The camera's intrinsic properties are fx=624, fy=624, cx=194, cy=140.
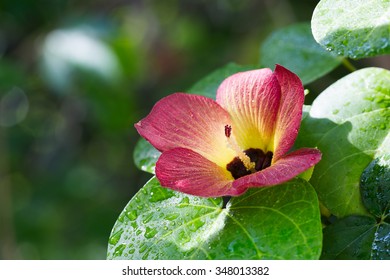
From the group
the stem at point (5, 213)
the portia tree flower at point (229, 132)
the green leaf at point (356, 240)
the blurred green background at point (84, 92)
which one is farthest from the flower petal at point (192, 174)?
the stem at point (5, 213)

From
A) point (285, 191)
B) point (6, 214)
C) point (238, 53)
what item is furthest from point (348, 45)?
point (238, 53)

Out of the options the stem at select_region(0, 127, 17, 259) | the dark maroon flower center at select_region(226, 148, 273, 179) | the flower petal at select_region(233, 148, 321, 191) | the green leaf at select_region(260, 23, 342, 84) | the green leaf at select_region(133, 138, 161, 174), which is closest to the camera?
the flower petal at select_region(233, 148, 321, 191)

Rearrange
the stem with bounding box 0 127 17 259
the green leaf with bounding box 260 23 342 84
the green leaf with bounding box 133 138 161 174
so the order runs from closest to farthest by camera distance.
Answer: the green leaf with bounding box 133 138 161 174 < the green leaf with bounding box 260 23 342 84 < the stem with bounding box 0 127 17 259

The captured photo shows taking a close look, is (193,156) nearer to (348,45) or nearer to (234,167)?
(234,167)

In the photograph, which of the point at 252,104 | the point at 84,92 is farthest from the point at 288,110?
the point at 84,92

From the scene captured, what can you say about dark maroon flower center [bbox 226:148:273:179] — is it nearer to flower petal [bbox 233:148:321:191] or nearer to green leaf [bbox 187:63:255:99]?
flower petal [bbox 233:148:321:191]

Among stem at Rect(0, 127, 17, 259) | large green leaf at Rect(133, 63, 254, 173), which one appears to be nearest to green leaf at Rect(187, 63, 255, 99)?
large green leaf at Rect(133, 63, 254, 173)
